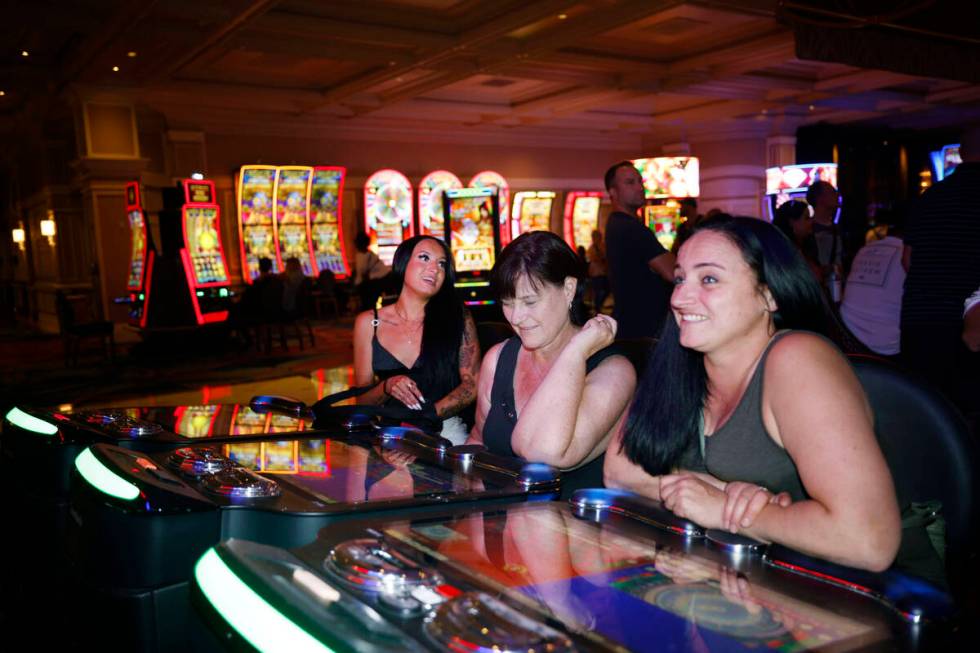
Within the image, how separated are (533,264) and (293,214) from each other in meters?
10.0

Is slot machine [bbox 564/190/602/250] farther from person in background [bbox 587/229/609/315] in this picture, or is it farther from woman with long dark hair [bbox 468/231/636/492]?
woman with long dark hair [bbox 468/231/636/492]

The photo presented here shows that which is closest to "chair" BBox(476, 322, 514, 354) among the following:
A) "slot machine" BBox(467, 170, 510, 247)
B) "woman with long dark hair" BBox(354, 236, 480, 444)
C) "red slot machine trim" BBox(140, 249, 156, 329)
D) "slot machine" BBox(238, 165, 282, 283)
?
"woman with long dark hair" BBox(354, 236, 480, 444)

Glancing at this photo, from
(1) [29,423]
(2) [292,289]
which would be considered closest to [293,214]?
(2) [292,289]

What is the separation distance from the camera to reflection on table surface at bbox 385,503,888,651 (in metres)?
0.80

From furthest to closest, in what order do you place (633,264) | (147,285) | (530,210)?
(530,210) < (147,285) < (633,264)

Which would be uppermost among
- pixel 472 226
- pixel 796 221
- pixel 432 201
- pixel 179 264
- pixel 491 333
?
pixel 432 201

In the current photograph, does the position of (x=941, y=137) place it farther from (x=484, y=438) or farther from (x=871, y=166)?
(x=484, y=438)

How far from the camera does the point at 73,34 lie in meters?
7.79

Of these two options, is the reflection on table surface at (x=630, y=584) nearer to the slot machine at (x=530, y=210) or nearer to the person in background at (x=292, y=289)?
the person in background at (x=292, y=289)

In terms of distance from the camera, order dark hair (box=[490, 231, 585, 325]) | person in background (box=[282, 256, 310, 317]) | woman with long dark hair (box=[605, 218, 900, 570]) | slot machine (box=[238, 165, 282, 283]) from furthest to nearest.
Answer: slot machine (box=[238, 165, 282, 283]), person in background (box=[282, 256, 310, 317]), dark hair (box=[490, 231, 585, 325]), woman with long dark hair (box=[605, 218, 900, 570])

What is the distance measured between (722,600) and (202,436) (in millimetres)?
1255

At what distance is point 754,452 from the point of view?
1383mm

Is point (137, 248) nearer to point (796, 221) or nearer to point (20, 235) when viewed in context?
point (796, 221)

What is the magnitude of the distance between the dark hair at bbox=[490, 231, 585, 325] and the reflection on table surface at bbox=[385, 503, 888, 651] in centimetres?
86
